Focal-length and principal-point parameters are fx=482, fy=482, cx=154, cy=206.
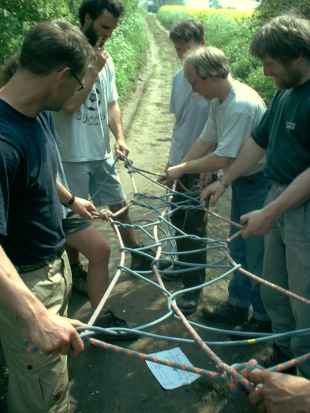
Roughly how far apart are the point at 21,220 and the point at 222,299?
2163 millimetres

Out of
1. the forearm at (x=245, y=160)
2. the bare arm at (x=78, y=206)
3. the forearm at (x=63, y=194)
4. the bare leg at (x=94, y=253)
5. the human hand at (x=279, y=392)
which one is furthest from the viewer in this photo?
the bare leg at (x=94, y=253)

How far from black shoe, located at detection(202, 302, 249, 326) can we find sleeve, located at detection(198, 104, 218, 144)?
1.13 metres

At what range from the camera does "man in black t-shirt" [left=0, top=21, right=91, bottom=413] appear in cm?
178

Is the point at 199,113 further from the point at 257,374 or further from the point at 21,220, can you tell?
the point at 257,374

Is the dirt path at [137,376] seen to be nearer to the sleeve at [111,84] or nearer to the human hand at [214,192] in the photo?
the human hand at [214,192]

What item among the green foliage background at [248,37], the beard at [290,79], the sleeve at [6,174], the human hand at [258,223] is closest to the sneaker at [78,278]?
the human hand at [258,223]

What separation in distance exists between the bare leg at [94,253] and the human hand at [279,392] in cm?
153

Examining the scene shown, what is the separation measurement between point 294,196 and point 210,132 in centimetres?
107

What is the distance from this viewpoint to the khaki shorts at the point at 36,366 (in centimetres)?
190

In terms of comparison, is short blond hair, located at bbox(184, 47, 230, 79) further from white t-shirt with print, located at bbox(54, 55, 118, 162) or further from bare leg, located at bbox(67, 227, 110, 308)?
bare leg, located at bbox(67, 227, 110, 308)

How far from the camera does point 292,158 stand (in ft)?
7.43

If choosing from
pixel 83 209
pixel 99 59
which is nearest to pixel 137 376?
pixel 83 209

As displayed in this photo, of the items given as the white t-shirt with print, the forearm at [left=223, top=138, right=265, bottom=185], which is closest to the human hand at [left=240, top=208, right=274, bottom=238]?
the forearm at [left=223, top=138, right=265, bottom=185]

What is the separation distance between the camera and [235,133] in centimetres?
280
